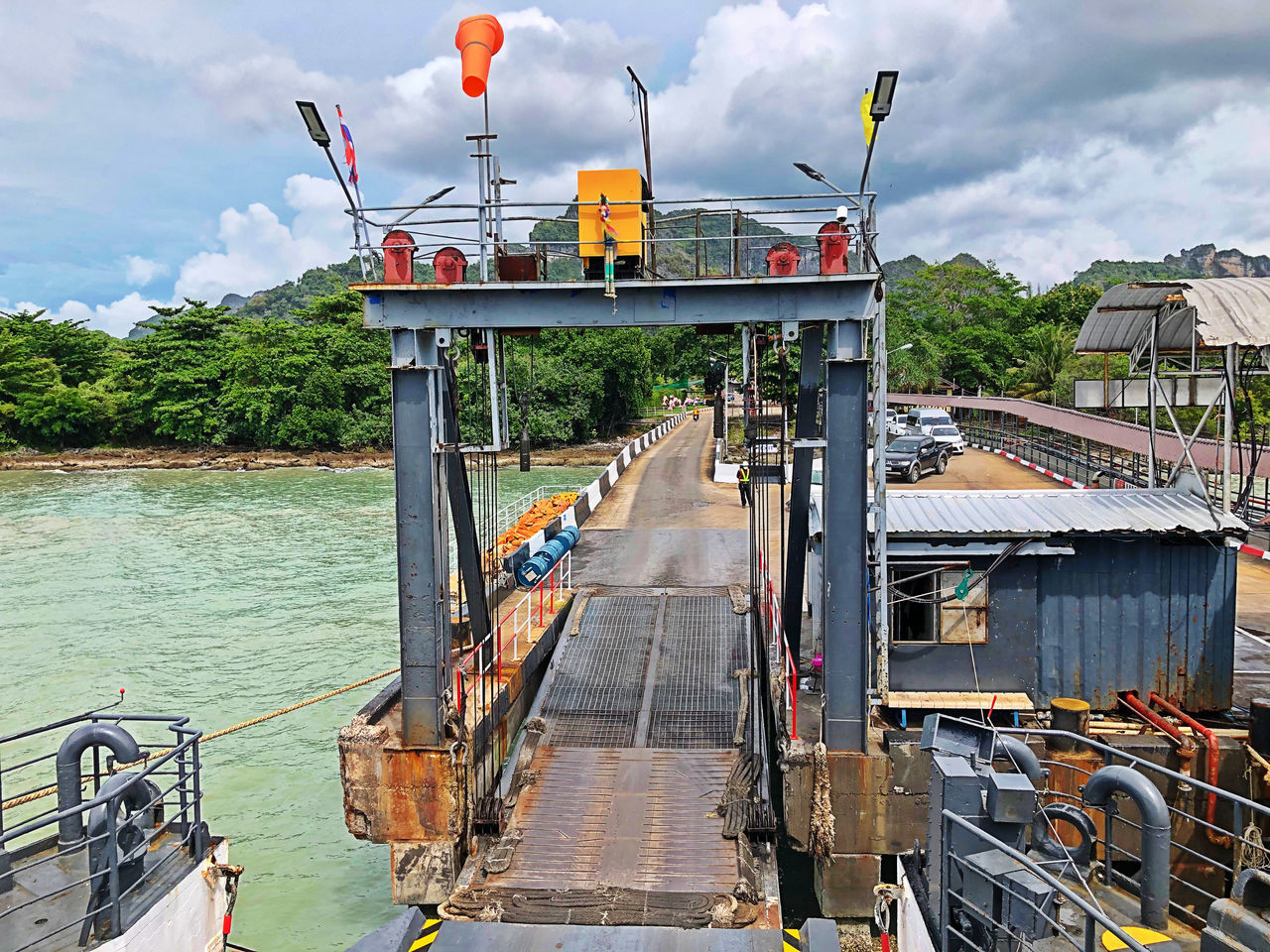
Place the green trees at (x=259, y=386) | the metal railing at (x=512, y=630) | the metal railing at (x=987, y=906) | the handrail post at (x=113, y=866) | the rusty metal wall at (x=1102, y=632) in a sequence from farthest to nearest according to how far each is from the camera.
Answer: the green trees at (x=259, y=386), the metal railing at (x=512, y=630), the rusty metal wall at (x=1102, y=632), the handrail post at (x=113, y=866), the metal railing at (x=987, y=906)

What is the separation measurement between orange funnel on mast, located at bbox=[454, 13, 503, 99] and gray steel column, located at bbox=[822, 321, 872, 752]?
453 centimetres

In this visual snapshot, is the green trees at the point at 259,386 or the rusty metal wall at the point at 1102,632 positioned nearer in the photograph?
the rusty metal wall at the point at 1102,632

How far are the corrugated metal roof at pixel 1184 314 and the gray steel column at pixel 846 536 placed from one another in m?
4.69

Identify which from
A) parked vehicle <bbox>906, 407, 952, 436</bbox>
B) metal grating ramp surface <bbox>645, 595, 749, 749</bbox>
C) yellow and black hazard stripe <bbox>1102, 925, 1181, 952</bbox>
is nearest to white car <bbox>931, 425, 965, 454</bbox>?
parked vehicle <bbox>906, 407, 952, 436</bbox>

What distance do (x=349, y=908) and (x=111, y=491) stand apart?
4658 centimetres

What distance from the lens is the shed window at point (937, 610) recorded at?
10.6m

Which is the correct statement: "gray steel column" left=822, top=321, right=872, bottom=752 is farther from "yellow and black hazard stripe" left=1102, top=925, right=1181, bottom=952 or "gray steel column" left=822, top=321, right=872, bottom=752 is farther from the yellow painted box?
"yellow and black hazard stripe" left=1102, top=925, right=1181, bottom=952

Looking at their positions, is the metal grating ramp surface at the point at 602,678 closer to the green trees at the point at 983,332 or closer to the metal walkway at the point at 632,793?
the metal walkway at the point at 632,793

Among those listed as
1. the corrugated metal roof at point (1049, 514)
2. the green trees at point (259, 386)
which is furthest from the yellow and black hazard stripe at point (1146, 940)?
the green trees at point (259, 386)

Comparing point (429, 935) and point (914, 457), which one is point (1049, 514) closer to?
point (429, 935)

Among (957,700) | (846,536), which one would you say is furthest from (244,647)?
(957,700)

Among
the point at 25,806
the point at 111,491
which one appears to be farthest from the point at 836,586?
the point at 111,491

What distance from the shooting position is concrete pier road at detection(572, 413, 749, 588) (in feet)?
61.1

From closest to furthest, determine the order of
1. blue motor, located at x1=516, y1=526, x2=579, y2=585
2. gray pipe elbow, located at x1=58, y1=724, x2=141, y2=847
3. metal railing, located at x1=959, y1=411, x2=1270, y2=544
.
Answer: gray pipe elbow, located at x1=58, y1=724, x2=141, y2=847, blue motor, located at x1=516, y1=526, x2=579, y2=585, metal railing, located at x1=959, y1=411, x2=1270, y2=544
